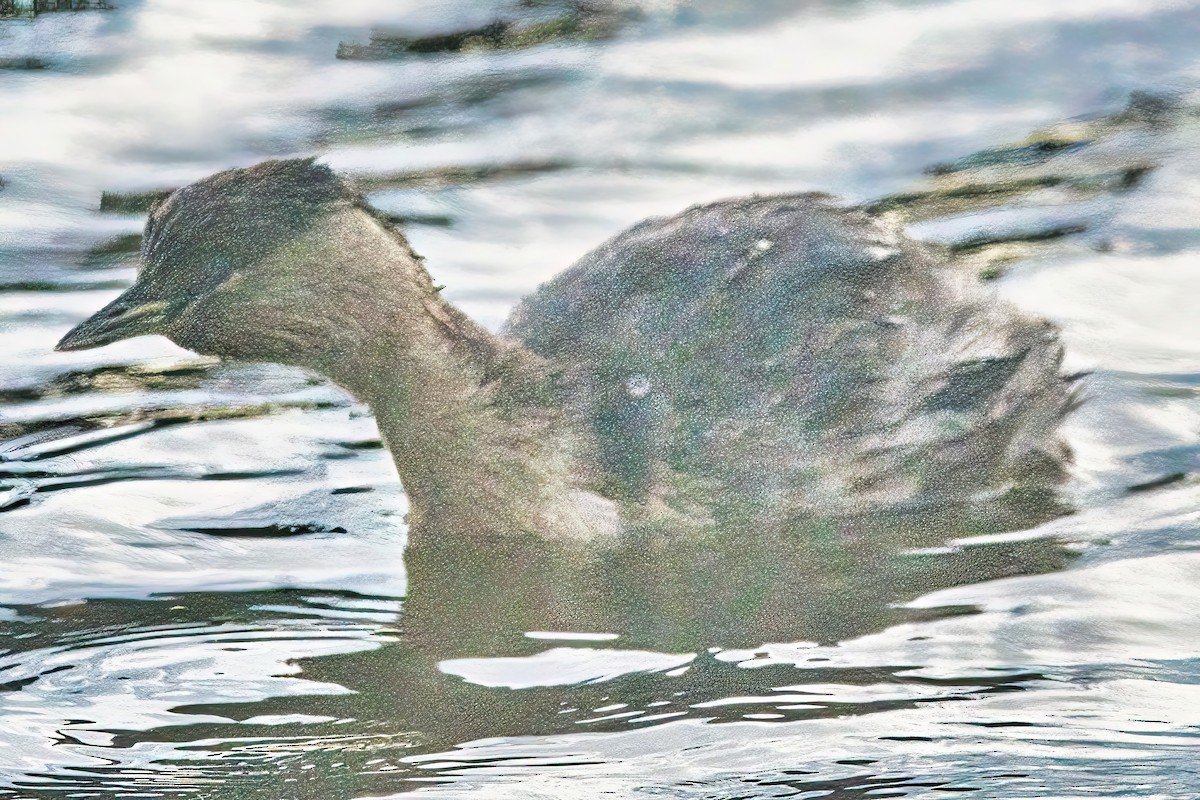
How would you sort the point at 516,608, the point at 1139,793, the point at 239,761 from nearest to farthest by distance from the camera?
the point at 1139,793, the point at 239,761, the point at 516,608

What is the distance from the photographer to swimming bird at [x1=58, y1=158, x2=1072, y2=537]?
129 centimetres

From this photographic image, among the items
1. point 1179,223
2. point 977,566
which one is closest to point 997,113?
point 1179,223

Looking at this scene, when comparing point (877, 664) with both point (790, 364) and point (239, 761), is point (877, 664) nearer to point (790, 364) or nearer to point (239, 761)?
point (790, 364)

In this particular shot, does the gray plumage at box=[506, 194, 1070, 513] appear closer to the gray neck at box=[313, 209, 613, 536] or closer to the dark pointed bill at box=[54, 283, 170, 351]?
the gray neck at box=[313, 209, 613, 536]

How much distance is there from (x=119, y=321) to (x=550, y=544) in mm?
534

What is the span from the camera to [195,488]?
1.41 m

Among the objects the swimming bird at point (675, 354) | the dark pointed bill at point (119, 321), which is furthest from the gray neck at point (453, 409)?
the dark pointed bill at point (119, 321)

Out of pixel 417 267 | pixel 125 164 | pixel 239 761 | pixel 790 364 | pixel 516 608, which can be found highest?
pixel 125 164

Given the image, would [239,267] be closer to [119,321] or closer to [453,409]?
[119,321]

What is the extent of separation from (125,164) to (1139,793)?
1.20 m

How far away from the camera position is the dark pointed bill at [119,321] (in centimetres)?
134

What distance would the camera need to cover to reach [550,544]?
1349 millimetres

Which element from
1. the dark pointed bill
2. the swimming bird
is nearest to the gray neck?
the swimming bird

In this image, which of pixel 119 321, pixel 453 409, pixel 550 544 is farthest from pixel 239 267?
pixel 550 544
